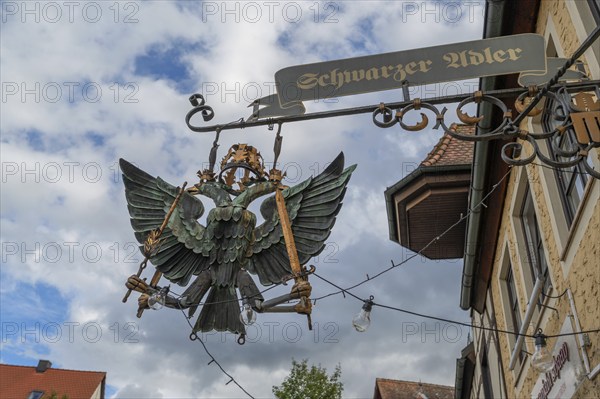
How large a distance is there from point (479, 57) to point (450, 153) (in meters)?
5.57

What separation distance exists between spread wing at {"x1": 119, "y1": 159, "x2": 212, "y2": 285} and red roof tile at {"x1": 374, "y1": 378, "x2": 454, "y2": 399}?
64.8 ft

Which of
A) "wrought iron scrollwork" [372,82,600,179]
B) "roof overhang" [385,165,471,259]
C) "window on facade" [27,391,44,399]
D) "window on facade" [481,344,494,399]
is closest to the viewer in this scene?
"wrought iron scrollwork" [372,82,600,179]

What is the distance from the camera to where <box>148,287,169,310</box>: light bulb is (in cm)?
423

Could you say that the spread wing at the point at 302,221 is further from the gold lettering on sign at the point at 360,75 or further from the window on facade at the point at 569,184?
the window on facade at the point at 569,184

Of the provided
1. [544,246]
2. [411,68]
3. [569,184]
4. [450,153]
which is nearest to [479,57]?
[411,68]

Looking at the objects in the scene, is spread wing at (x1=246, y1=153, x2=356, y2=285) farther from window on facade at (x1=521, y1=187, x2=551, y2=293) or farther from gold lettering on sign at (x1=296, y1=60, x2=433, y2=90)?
window on facade at (x1=521, y1=187, x2=551, y2=293)

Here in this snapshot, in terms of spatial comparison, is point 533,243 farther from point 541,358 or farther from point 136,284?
point 136,284

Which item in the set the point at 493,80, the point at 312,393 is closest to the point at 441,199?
the point at 493,80

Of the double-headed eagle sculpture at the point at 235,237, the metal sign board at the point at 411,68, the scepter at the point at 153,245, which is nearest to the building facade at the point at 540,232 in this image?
the metal sign board at the point at 411,68

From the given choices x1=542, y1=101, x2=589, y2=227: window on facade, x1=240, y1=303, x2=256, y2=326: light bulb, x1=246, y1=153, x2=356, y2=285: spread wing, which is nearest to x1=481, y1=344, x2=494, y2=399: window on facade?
x1=542, y1=101, x2=589, y2=227: window on facade

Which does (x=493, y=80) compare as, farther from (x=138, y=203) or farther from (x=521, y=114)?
(x=138, y=203)

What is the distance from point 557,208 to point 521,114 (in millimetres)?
2757

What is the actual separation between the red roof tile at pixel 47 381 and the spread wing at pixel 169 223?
27099 millimetres

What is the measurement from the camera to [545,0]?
641 cm
